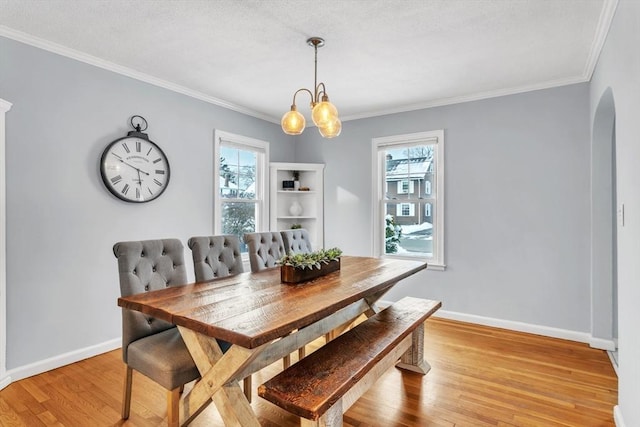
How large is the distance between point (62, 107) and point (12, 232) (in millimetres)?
1032

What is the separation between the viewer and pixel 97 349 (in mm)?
3012

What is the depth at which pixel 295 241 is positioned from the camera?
3357 mm

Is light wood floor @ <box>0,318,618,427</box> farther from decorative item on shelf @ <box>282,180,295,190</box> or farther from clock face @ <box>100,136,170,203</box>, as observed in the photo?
decorative item on shelf @ <box>282,180,295,190</box>

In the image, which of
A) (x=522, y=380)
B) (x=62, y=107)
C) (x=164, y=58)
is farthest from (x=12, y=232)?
(x=522, y=380)

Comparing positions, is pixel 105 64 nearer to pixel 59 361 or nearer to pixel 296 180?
pixel 59 361

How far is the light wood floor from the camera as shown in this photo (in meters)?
2.09

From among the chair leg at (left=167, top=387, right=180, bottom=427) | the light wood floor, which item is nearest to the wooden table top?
the chair leg at (left=167, top=387, right=180, bottom=427)

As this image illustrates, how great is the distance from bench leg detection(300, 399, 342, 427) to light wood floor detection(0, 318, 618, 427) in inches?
20.6

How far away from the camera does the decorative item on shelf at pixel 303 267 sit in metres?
2.24

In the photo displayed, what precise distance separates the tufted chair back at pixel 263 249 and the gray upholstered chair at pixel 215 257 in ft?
0.57

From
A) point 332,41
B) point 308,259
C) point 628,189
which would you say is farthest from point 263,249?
point 628,189

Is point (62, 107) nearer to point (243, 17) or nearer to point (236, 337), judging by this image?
point (243, 17)

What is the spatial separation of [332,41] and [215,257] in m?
1.82

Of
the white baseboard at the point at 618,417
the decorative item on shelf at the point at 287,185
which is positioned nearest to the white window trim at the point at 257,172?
the decorative item on shelf at the point at 287,185
